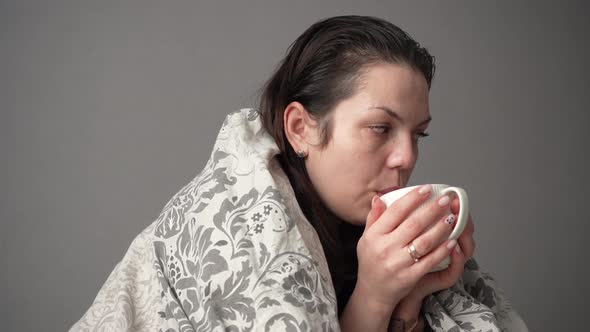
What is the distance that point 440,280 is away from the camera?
122cm

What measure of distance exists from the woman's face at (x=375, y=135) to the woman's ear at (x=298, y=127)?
5 cm

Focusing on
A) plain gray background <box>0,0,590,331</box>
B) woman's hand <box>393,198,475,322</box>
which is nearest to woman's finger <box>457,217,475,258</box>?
woman's hand <box>393,198,475,322</box>

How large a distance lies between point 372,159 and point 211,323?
0.43 meters

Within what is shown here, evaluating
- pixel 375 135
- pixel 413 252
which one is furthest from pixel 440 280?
pixel 375 135

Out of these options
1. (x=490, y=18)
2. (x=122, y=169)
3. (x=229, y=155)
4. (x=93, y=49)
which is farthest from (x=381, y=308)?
(x=490, y=18)

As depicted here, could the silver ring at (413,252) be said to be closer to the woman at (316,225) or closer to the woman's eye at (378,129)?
the woman at (316,225)

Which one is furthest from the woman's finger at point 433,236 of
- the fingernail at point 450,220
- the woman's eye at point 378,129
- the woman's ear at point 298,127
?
the woman's ear at point 298,127

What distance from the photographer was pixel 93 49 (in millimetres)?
2143

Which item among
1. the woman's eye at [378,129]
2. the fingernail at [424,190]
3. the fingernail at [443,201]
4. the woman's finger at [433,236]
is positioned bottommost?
the woman's finger at [433,236]

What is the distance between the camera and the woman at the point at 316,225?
1041mm

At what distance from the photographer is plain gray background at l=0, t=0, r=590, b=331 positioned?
2.09 meters

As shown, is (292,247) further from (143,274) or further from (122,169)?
(122,169)

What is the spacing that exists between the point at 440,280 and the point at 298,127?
420 mm

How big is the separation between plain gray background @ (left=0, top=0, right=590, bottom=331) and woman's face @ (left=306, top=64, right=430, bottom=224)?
657 millimetres
